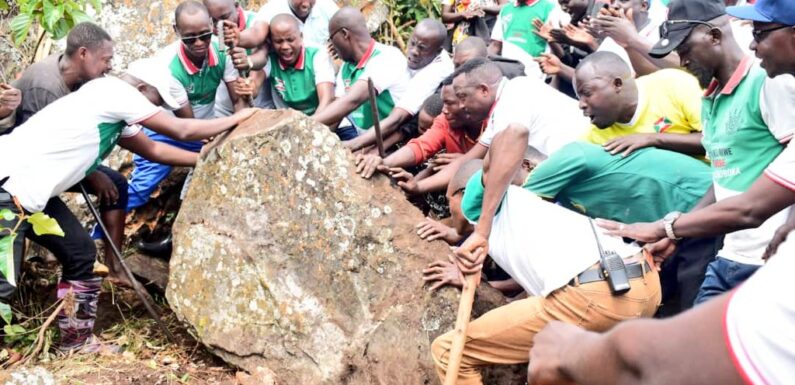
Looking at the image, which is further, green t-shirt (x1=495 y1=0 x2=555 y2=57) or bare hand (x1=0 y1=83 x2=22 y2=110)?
green t-shirt (x1=495 y1=0 x2=555 y2=57)

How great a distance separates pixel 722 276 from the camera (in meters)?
3.74

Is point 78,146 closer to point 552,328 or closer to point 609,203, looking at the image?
point 609,203

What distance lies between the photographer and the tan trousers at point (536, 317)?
3.71 metres

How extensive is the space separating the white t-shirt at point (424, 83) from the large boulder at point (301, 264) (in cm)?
145

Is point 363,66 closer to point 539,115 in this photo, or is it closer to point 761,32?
point 539,115

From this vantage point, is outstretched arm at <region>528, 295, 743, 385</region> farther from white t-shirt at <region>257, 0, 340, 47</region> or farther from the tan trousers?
white t-shirt at <region>257, 0, 340, 47</region>

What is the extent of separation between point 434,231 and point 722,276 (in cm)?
151

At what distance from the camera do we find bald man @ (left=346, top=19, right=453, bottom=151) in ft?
20.0

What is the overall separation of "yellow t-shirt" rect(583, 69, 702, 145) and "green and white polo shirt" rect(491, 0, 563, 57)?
231 centimetres

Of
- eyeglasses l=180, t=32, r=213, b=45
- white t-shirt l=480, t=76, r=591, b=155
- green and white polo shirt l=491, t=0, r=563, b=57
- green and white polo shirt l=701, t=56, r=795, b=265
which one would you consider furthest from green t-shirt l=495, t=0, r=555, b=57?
green and white polo shirt l=701, t=56, r=795, b=265

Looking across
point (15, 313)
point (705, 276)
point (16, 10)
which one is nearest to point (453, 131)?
point (705, 276)

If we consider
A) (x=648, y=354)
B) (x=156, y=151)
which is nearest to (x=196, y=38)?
(x=156, y=151)

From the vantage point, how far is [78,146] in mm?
4910

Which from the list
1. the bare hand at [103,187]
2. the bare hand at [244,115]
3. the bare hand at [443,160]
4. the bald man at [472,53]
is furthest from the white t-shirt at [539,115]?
the bare hand at [103,187]
